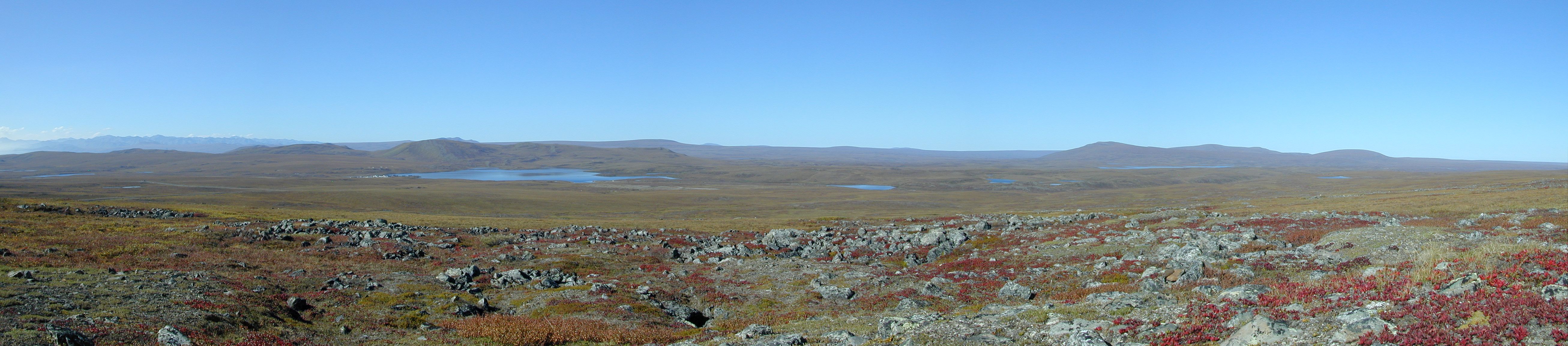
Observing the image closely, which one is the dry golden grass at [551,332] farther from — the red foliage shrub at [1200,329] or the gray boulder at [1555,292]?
the gray boulder at [1555,292]

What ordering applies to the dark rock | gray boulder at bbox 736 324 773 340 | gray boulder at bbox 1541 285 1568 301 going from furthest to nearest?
the dark rock, gray boulder at bbox 736 324 773 340, gray boulder at bbox 1541 285 1568 301

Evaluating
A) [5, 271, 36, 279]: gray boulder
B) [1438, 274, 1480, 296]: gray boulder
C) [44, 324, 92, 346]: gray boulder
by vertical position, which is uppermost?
[1438, 274, 1480, 296]: gray boulder

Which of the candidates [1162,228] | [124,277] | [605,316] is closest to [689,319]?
[605,316]

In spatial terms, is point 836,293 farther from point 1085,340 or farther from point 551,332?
point 1085,340

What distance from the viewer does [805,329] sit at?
59.8ft

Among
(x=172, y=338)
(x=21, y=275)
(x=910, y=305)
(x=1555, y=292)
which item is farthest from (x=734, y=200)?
(x=1555, y=292)

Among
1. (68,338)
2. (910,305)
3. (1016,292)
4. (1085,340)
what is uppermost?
(1085,340)

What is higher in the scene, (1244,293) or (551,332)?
(1244,293)

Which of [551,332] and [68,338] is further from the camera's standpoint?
[551,332]

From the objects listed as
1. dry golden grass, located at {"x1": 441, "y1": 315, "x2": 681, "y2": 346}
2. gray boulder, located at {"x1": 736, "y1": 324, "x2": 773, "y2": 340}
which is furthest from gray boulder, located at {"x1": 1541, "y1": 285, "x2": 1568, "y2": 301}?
dry golden grass, located at {"x1": 441, "y1": 315, "x2": 681, "y2": 346}

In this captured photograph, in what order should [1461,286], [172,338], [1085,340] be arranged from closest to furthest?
[1085,340] < [1461,286] < [172,338]

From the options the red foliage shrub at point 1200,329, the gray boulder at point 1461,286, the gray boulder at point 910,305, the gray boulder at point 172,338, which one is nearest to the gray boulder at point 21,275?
the gray boulder at point 172,338

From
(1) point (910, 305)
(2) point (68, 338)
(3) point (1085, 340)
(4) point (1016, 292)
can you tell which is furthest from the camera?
(4) point (1016, 292)

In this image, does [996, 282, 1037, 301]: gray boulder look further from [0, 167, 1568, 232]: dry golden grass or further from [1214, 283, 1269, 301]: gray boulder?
[0, 167, 1568, 232]: dry golden grass
